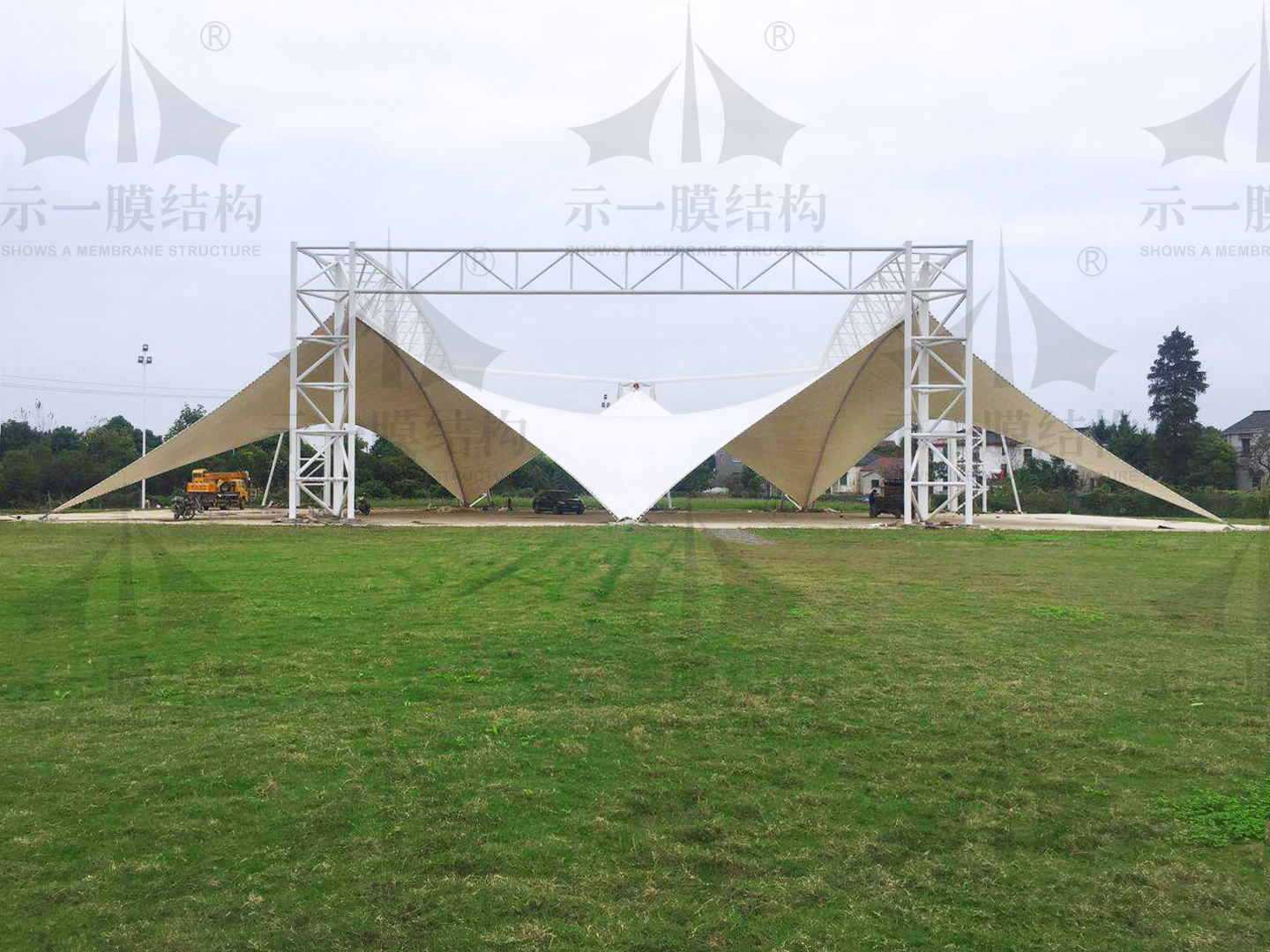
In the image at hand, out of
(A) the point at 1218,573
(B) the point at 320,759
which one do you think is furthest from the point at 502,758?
(A) the point at 1218,573

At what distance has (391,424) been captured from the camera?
102ft

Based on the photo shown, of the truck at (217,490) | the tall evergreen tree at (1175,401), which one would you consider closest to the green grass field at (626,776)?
the truck at (217,490)

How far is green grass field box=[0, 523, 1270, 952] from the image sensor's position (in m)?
3.22

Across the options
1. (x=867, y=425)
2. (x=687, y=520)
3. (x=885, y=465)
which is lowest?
(x=687, y=520)

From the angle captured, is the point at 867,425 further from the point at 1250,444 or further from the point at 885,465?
the point at 885,465

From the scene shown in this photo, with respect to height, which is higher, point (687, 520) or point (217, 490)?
point (217, 490)

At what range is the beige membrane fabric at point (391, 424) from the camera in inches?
971

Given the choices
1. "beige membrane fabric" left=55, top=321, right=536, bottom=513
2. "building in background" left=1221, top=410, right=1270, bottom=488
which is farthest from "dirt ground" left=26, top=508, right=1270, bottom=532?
"building in background" left=1221, top=410, right=1270, bottom=488

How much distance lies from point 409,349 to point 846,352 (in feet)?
43.4

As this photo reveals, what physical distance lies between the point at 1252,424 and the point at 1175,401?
660 inches

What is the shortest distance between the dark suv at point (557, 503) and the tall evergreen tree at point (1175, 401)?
34694 mm

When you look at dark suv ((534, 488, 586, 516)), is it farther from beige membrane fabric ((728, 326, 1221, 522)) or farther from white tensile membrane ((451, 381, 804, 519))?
beige membrane fabric ((728, 326, 1221, 522))

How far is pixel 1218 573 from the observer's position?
538 inches

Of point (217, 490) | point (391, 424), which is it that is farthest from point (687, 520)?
point (217, 490)
